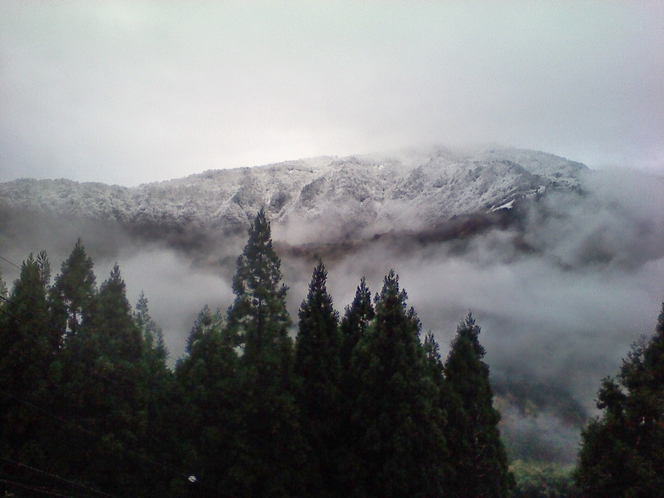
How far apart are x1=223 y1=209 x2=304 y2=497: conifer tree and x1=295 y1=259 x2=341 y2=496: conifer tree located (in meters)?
0.60

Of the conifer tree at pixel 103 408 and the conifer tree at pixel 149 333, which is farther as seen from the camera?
the conifer tree at pixel 149 333

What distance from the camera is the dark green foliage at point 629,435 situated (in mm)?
16750

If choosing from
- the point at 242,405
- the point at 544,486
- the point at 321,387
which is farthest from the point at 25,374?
the point at 544,486

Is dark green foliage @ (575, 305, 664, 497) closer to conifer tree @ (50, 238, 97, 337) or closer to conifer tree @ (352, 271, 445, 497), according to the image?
conifer tree @ (352, 271, 445, 497)

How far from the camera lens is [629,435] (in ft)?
57.7

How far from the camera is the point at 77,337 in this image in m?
19.6

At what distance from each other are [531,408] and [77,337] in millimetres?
80593

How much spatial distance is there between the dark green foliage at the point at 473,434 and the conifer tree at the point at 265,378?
21.3ft

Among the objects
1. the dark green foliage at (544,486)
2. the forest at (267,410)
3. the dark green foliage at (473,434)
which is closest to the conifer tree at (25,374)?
the forest at (267,410)

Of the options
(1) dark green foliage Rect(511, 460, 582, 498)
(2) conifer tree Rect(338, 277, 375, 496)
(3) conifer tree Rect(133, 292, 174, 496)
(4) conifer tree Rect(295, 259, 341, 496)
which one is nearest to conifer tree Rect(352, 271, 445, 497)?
(2) conifer tree Rect(338, 277, 375, 496)

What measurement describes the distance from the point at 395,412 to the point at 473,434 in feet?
14.3

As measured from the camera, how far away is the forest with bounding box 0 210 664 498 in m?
17.5

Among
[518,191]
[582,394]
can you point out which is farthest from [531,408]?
[518,191]

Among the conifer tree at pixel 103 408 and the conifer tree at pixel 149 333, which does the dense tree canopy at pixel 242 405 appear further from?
the conifer tree at pixel 149 333
